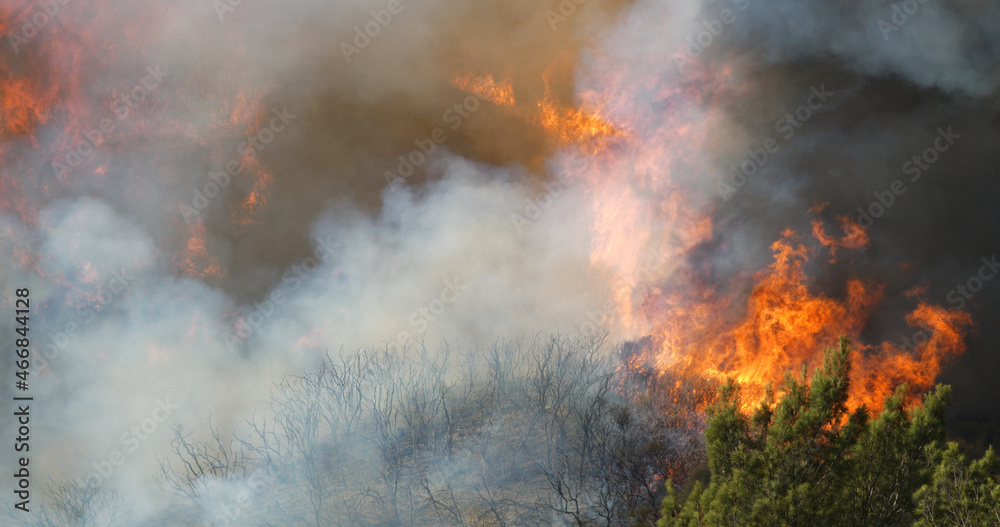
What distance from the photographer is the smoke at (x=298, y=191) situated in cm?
2953

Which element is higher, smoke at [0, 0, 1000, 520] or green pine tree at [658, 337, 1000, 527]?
smoke at [0, 0, 1000, 520]

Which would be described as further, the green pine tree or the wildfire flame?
the wildfire flame

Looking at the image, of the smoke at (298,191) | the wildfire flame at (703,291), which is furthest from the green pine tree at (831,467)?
the smoke at (298,191)

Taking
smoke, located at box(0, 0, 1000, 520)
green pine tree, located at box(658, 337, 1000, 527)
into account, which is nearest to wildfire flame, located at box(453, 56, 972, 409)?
smoke, located at box(0, 0, 1000, 520)

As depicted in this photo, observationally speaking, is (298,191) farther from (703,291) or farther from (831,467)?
(831,467)

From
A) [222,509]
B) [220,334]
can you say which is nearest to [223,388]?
[220,334]

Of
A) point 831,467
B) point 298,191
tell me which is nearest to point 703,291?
point 831,467

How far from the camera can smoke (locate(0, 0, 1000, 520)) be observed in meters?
29.5

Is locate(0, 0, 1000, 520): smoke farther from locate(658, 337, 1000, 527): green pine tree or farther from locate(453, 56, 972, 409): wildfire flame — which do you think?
locate(658, 337, 1000, 527): green pine tree

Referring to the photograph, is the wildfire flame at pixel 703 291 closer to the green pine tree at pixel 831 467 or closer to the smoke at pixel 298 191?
the smoke at pixel 298 191

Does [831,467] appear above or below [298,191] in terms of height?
below

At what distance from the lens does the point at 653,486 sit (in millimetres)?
19766

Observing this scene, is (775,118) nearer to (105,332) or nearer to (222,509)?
(222,509)

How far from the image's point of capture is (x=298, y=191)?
34.3m
